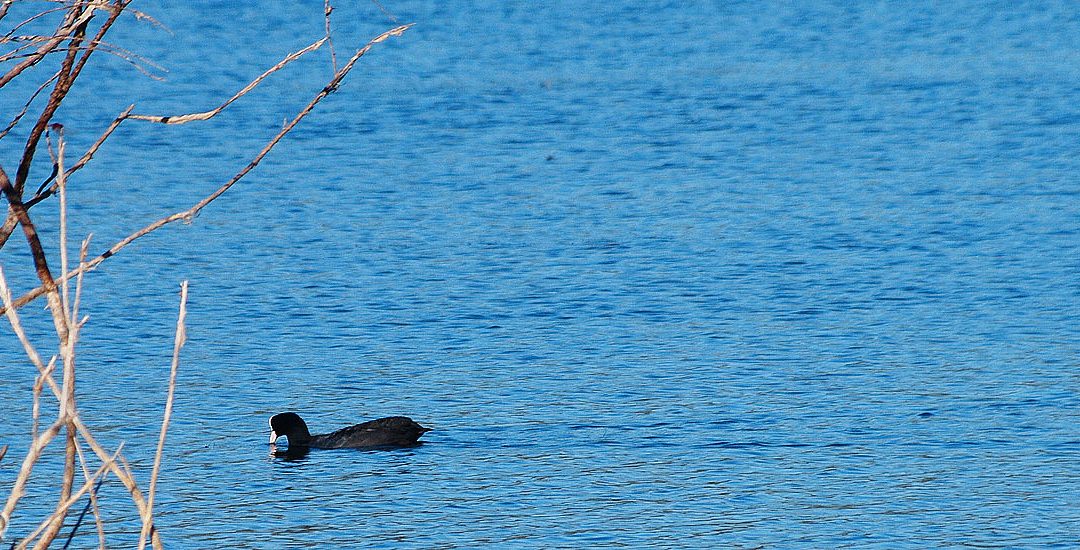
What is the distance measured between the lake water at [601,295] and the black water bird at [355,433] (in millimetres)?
87

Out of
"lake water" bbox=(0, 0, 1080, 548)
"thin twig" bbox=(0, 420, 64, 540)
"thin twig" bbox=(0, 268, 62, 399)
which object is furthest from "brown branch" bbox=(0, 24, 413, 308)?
"lake water" bbox=(0, 0, 1080, 548)

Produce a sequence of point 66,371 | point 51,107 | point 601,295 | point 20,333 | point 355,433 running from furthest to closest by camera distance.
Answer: point 601,295
point 355,433
point 51,107
point 66,371
point 20,333

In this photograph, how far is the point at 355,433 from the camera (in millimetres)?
8109

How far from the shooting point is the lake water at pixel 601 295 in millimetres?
7312

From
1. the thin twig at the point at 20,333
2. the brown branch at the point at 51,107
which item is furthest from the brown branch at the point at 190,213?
the brown branch at the point at 51,107

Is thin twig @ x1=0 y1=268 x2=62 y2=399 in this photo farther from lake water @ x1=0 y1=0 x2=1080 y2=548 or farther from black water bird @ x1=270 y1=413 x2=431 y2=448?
black water bird @ x1=270 y1=413 x2=431 y2=448

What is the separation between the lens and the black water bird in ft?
26.1

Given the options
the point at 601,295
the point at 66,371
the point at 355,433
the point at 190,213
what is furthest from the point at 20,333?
the point at 601,295

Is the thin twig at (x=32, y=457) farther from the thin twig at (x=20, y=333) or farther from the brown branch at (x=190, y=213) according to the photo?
the brown branch at (x=190, y=213)

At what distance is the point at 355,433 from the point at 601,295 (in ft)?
9.91

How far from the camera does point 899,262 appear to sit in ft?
37.5

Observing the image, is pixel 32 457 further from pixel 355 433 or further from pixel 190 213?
pixel 355 433

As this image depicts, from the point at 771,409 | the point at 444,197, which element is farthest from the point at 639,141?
the point at 771,409

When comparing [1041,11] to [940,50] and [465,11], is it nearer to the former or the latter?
[940,50]
